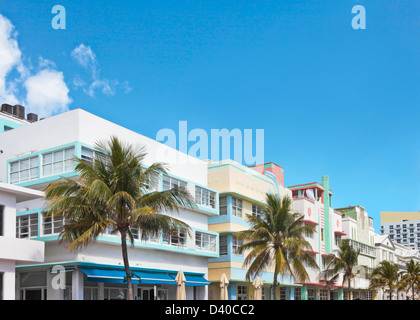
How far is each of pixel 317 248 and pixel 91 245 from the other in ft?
114

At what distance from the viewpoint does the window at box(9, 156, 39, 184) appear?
3254 cm

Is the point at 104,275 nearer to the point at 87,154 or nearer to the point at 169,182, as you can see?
the point at 87,154

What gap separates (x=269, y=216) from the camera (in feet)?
125

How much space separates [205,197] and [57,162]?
44.0 feet

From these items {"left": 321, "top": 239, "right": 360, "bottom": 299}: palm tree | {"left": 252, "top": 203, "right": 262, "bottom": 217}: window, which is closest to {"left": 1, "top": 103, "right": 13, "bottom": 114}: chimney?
{"left": 252, "top": 203, "right": 262, "bottom": 217}: window

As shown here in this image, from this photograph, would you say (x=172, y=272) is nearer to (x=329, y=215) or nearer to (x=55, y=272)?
(x=55, y=272)

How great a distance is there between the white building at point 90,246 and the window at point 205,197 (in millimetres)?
182

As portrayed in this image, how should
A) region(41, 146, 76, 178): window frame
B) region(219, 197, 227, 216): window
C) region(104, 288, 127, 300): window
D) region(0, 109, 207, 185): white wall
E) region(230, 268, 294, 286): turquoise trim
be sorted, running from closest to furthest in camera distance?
1. region(41, 146, 76, 178): window frame
2. region(0, 109, 207, 185): white wall
3. region(104, 288, 127, 300): window
4. region(230, 268, 294, 286): turquoise trim
5. region(219, 197, 227, 216): window

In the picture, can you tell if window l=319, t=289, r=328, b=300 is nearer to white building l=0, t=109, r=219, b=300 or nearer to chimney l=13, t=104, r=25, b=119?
white building l=0, t=109, r=219, b=300

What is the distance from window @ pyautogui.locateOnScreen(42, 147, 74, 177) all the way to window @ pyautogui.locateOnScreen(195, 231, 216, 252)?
12400 millimetres

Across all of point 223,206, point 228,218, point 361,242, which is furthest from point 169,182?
point 361,242

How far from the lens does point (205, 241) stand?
134ft

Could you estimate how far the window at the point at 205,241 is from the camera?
3984 cm

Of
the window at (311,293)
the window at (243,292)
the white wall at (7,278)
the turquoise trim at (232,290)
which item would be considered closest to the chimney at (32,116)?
the turquoise trim at (232,290)
